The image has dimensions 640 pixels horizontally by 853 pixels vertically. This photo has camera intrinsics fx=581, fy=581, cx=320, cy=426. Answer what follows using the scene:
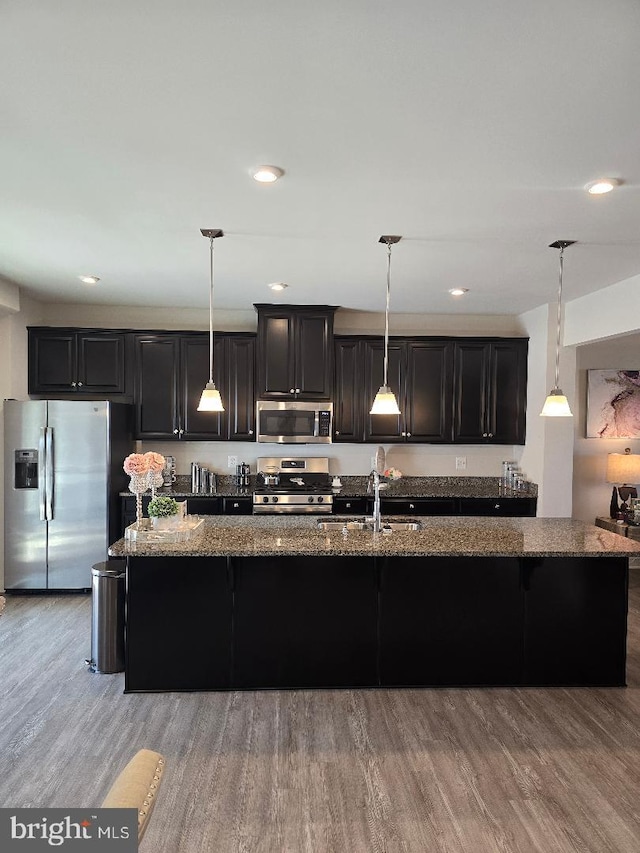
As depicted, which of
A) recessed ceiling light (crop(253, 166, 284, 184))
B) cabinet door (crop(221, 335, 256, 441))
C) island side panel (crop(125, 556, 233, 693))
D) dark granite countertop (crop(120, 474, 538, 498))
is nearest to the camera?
recessed ceiling light (crop(253, 166, 284, 184))

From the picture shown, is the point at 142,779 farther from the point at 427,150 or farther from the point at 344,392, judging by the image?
the point at 344,392

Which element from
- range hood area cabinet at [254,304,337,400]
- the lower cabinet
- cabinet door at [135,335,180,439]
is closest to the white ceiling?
range hood area cabinet at [254,304,337,400]

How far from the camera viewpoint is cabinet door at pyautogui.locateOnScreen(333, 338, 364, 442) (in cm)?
584

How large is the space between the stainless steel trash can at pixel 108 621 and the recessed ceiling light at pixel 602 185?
333cm

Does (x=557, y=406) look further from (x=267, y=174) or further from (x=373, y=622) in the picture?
(x=267, y=174)

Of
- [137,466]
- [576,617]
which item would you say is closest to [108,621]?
[137,466]

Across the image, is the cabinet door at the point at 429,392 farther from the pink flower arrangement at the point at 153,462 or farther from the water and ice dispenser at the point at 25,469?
the water and ice dispenser at the point at 25,469

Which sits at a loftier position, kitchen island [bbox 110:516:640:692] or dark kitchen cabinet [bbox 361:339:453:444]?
dark kitchen cabinet [bbox 361:339:453:444]

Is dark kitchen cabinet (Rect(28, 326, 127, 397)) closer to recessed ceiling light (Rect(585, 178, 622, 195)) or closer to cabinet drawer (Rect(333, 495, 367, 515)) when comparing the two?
cabinet drawer (Rect(333, 495, 367, 515))

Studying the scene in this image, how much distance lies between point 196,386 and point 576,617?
3913 mm

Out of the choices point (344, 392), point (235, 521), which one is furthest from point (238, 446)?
point (235, 521)

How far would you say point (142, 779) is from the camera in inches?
48.1

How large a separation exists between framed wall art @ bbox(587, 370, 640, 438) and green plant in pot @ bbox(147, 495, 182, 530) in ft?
15.3
